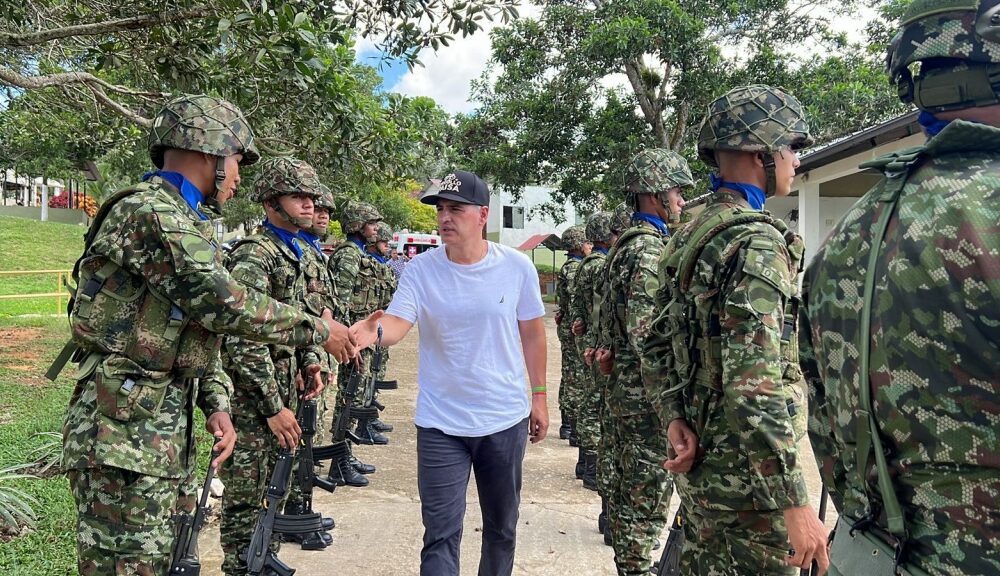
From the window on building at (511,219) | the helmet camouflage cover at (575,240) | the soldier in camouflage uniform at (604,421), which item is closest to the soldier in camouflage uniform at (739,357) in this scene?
the soldier in camouflage uniform at (604,421)

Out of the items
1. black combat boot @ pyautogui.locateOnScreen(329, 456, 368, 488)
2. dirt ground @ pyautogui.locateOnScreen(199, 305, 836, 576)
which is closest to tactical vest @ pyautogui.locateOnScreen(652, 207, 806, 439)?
dirt ground @ pyautogui.locateOnScreen(199, 305, 836, 576)

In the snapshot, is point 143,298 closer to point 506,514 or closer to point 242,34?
point 506,514

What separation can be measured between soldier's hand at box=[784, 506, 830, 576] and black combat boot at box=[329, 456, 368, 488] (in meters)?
4.77

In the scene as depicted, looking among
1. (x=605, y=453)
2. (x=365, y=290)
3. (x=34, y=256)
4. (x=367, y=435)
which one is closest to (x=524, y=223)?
(x=34, y=256)

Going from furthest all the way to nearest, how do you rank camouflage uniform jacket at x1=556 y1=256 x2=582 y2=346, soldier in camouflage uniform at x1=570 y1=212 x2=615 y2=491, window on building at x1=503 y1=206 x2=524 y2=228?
window on building at x1=503 y1=206 x2=524 y2=228 → camouflage uniform jacket at x1=556 y1=256 x2=582 y2=346 → soldier in camouflage uniform at x1=570 y1=212 x2=615 y2=491

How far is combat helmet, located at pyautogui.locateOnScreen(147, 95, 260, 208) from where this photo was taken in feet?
9.95

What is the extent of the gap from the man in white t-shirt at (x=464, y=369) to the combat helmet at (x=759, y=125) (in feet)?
3.89

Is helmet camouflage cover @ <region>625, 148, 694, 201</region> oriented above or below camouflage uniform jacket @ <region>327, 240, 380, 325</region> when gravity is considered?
above

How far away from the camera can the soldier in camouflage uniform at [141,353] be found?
2.77 meters

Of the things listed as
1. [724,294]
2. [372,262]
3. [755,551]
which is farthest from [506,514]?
[372,262]

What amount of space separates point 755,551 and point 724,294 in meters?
0.85

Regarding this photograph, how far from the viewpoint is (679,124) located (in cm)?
1683

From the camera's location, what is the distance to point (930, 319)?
1.44m

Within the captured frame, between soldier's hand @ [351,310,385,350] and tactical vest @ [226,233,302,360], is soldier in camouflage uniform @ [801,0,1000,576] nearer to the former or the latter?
soldier's hand @ [351,310,385,350]
